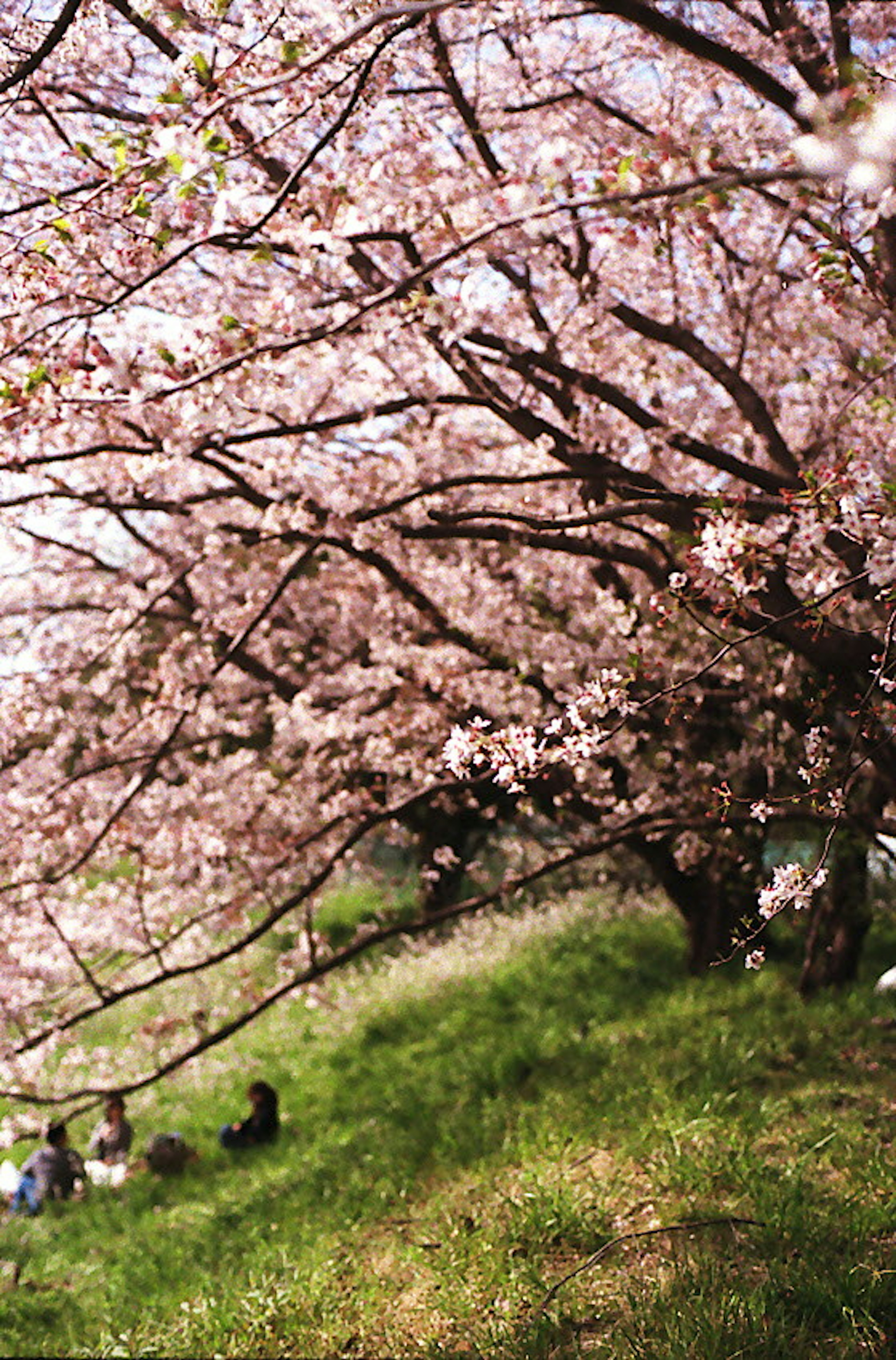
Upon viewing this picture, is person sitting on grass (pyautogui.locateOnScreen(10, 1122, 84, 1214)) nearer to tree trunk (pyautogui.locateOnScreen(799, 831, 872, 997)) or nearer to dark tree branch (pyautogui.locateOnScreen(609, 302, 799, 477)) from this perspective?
tree trunk (pyautogui.locateOnScreen(799, 831, 872, 997))

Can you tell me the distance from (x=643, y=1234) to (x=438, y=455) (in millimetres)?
5185

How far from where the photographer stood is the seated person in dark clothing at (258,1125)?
9031mm

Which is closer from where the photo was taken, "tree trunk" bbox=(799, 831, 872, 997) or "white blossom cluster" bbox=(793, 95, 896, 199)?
"white blossom cluster" bbox=(793, 95, 896, 199)

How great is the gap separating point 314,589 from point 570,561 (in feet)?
11.0

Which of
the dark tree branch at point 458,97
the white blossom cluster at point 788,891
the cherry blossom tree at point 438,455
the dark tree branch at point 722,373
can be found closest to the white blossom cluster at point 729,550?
the cherry blossom tree at point 438,455

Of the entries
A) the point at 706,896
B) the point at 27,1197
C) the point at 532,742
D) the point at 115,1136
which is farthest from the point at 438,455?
the point at 27,1197

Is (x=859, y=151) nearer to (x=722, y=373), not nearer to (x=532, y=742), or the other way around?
(x=532, y=742)

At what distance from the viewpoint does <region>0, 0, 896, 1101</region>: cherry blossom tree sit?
4.01 metres

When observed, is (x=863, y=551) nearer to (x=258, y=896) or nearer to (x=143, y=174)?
(x=143, y=174)

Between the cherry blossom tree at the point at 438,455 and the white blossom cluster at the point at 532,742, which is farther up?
the cherry blossom tree at the point at 438,455

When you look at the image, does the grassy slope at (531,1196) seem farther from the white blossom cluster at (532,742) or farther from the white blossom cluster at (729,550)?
the white blossom cluster at (729,550)

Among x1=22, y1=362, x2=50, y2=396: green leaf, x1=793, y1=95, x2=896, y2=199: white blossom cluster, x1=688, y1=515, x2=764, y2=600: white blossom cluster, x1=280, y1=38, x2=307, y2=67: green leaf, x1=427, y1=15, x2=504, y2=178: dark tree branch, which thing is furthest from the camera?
x1=427, y1=15, x2=504, y2=178: dark tree branch

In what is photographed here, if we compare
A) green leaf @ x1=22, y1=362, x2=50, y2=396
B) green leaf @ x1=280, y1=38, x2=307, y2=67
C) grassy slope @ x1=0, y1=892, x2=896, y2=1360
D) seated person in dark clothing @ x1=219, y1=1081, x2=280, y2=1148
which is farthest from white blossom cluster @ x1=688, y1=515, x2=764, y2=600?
seated person in dark clothing @ x1=219, y1=1081, x2=280, y2=1148

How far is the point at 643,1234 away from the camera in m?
4.75
